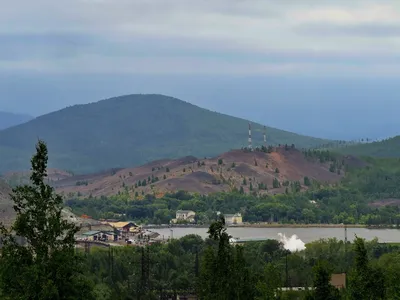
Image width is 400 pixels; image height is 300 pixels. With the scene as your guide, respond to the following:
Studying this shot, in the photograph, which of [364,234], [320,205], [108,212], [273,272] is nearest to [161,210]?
[108,212]

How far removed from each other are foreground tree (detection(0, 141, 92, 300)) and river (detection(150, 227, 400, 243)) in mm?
119015

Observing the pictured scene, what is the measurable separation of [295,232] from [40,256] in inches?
5324

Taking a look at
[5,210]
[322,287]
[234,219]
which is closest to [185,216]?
[234,219]

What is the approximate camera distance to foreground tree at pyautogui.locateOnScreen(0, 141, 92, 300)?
30.7 m

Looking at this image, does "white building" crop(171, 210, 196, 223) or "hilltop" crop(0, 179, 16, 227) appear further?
"white building" crop(171, 210, 196, 223)

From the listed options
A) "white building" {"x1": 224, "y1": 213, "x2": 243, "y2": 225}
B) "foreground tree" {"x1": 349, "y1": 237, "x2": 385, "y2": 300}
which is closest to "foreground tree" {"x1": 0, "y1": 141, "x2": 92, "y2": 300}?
"foreground tree" {"x1": 349, "y1": 237, "x2": 385, "y2": 300}

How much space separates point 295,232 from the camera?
541 feet

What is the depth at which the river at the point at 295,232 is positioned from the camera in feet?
506

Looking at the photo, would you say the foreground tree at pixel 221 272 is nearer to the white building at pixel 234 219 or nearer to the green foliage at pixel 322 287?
the green foliage at pixel 322 287

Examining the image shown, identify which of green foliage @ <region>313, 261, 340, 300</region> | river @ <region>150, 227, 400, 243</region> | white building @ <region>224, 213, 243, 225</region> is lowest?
green foliage @ <region>313, 261, 340, 300</region>

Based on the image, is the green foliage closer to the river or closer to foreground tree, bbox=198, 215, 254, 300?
Answer: foreground tree, bbox=198, 215, 254, 300

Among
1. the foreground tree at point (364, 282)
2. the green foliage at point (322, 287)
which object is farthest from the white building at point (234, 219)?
the green foliage at point (322, 287)

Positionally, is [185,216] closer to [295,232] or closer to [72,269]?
[295,232]

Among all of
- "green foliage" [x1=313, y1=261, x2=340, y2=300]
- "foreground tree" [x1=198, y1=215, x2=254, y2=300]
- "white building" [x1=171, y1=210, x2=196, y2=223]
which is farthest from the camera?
"white building" [x1=171, y1=210, x2=196, y2=223]
